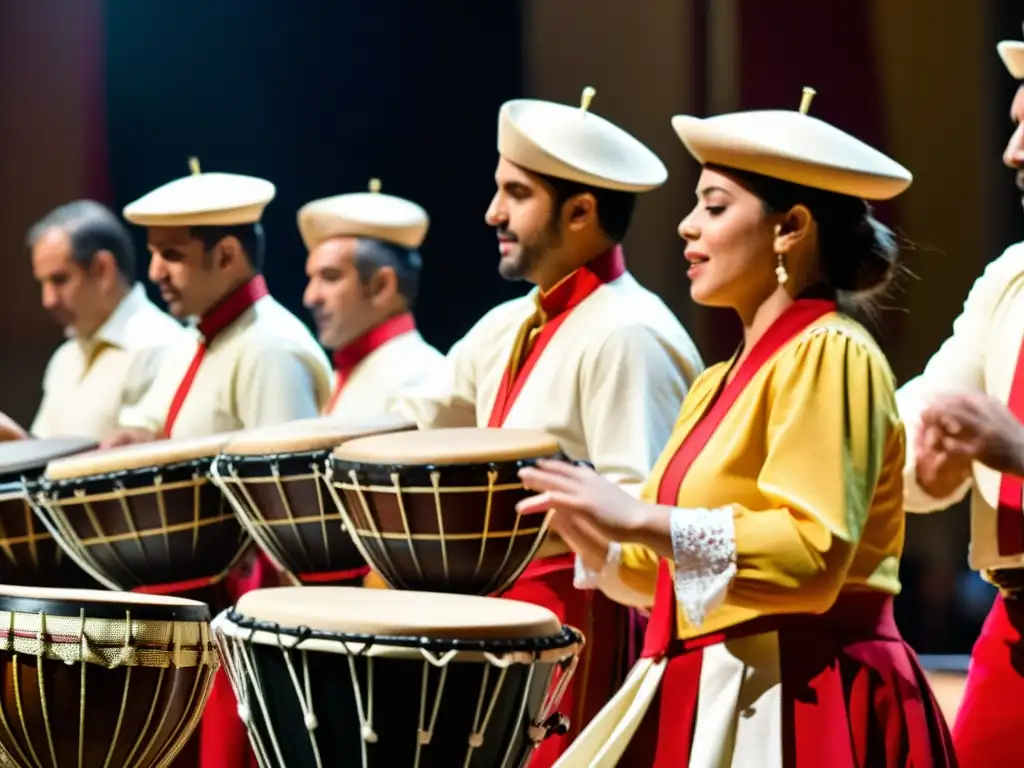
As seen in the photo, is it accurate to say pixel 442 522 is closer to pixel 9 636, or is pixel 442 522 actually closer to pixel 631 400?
pixel 631 400

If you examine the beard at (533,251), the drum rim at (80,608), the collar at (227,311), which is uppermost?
the beard at (533,251)

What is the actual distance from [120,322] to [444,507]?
3201mm

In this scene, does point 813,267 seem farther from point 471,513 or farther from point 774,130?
point 471,513

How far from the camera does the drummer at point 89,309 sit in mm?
5953

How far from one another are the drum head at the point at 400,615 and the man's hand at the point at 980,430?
67 cm

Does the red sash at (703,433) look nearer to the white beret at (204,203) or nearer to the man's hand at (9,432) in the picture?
the white beret at (204,203)

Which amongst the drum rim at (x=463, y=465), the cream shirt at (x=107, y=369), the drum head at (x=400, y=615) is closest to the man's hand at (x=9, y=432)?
the cream shirt at (x=107, y=369)

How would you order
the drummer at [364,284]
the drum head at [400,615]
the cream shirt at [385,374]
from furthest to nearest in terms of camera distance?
the drummer at [364,284], the cream shirt at [385,374], the drum head at [400,615]

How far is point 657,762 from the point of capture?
269 cm

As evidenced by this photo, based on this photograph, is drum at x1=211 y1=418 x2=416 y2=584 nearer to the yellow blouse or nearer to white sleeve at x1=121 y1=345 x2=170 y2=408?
the yellow blouse

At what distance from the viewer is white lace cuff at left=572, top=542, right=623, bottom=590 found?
9.47 feet

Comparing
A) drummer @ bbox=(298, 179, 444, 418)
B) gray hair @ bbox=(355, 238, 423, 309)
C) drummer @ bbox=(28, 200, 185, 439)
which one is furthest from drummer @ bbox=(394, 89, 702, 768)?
drummer @ bbox=(28, 200, 185, 439)

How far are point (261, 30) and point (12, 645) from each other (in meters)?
4.00

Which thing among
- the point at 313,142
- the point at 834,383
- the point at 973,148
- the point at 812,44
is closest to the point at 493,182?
the point at 313,142
